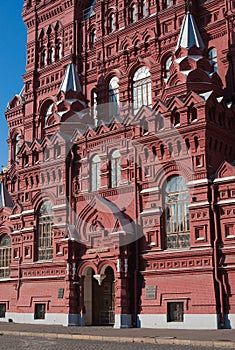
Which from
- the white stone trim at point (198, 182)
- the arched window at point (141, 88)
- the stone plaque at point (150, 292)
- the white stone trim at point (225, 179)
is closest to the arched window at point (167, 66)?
the arched window at point (141, 88)

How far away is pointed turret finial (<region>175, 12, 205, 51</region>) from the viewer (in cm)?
2764

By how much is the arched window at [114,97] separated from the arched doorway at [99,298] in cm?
1032

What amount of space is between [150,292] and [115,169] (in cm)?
701

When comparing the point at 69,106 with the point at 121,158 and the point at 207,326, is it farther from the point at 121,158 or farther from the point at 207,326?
the point at 207,326

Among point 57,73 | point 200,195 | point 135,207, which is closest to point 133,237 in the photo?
point 135,207

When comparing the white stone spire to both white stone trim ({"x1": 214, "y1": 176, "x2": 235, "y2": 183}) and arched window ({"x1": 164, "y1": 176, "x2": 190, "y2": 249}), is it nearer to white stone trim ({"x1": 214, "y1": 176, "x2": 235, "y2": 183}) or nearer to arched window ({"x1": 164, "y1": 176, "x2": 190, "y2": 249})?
arched window ({"x1": 164, "y1": 176, "x2": 190, "y2": 249})

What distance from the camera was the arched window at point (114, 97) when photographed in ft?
107

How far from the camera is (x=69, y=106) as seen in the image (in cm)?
3241

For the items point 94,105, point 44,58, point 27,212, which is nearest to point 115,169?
point 27,212

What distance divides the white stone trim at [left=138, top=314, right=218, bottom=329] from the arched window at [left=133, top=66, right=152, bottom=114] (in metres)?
12.6

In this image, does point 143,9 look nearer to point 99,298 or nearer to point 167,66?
point 167,66

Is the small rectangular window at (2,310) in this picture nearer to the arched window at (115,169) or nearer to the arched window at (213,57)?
the arched window at (115,169)

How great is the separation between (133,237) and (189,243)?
9.58 ft

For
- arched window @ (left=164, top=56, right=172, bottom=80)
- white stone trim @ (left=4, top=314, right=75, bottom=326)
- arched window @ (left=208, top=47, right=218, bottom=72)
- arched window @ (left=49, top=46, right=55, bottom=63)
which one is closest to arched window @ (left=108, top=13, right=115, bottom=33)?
arched window @ (left=49, top=46, right=55, bottom=63)
